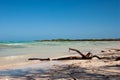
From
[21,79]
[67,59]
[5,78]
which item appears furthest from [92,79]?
[67,59]

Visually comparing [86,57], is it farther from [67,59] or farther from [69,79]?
[69,79]

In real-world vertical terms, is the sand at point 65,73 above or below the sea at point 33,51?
above

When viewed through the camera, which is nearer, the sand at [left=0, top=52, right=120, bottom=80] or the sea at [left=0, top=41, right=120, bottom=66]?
the sand at [left=0, top=52, right=120, bottom=80]

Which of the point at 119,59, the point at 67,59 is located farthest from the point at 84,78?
the point at 67,59

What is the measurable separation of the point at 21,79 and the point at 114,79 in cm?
295

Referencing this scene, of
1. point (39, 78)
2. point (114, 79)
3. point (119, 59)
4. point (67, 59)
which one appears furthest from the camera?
point (67, 59)

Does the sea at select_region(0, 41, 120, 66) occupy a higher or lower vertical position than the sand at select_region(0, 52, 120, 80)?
lower

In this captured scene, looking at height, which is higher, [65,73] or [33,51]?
[65,73]

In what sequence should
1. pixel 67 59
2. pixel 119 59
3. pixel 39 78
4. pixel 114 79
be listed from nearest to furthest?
1. pixel 114 79
2. pixel 39 78
3. pixel 119 59
4. pixel 67 59

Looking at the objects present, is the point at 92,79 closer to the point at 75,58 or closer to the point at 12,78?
the point at 12,78

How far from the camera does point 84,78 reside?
6.83m

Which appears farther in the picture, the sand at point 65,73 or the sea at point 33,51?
the sea at point 33,51

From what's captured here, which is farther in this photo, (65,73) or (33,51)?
(33,51)

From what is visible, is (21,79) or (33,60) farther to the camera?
(33,60)
